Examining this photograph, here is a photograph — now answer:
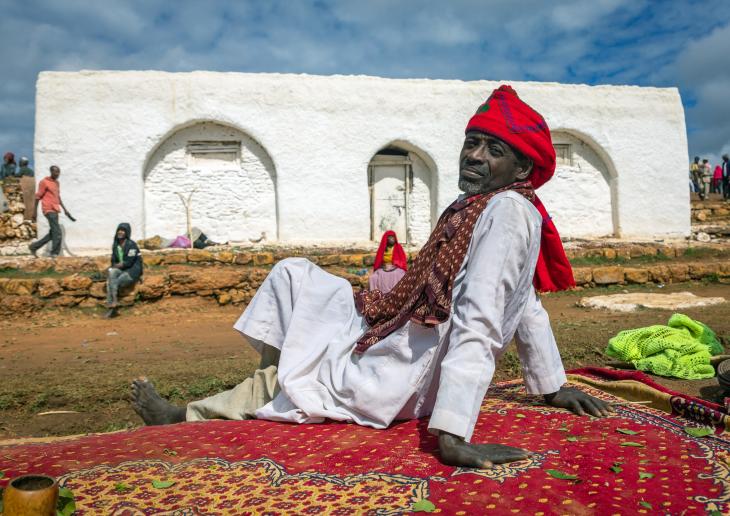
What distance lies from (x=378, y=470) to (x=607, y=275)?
32.1 feet

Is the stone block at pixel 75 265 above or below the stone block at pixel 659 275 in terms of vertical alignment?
above

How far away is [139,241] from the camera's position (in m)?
11.2

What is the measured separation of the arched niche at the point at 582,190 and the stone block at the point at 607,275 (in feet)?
11.2

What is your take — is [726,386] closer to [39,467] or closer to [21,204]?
[39,467]

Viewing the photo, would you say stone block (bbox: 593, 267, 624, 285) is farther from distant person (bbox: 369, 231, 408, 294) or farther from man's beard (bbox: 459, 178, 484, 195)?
man's beard (bbox: 459, 178, 484, 195)

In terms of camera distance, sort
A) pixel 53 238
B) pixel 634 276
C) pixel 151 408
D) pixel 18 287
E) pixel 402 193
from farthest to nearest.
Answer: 1. pixel 402 193
2. pixel 634 276
3. pixel 53 238
4. pixel 18 287
5. pixel 151 408

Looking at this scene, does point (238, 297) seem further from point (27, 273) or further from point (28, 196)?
point (28, 196)

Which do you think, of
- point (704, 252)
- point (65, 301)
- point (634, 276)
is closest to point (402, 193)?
point (634, 276)

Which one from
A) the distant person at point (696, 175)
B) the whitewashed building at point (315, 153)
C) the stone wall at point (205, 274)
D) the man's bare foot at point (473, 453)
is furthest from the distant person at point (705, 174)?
the man's bare foot at point (473, 453)

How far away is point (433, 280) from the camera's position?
2137mm

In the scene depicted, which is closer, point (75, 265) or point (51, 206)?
point (75, 265)

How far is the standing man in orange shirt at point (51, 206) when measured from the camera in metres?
10.3

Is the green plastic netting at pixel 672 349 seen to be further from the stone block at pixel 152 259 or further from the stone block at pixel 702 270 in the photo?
the stone block at pixel 152 259

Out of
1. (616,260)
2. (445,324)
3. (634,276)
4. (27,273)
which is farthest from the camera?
(616,260)
